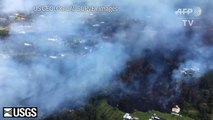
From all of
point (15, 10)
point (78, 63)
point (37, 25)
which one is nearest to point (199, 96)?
point (78, 63)

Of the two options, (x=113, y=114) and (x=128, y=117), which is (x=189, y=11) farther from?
(x=113, y=114)

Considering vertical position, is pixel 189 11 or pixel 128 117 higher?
pixel 189 11

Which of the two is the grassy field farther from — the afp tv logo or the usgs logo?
the usgs logo

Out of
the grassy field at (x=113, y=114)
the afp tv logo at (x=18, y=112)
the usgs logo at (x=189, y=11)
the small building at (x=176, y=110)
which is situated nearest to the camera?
the afp tv logo at (x=18, y=112)

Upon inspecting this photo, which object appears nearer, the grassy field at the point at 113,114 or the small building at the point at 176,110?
the grassy field at the point at 113,114

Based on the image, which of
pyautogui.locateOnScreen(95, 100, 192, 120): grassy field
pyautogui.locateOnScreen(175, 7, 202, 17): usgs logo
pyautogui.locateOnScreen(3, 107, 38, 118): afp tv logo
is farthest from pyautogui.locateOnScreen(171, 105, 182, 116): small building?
pyautogui.locateOnScreen(3, 107, 38, 118): afp tv logo

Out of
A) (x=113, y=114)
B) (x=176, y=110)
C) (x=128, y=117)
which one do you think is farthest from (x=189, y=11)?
(x=113, y=114)

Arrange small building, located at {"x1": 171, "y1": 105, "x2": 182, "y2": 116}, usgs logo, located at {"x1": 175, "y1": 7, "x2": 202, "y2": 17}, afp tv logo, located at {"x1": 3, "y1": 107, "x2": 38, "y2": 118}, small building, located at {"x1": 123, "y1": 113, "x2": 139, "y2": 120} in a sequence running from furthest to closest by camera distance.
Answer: usgs logo, located at {"x1": 175, "y1": 7, "x2": 202, "y2": 17} < small building, located at {"x1": 171, "y1": 105, "x2": 182, "y2": 116} < small building, located at {"x1": 123, "y1": 113, "x2": 139, "y2": 120} < afp tv logo, located at {"x1": 3, "y1": 107, "x2": 38, "y2": 118}

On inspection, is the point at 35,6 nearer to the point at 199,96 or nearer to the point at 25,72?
the point at 25,72

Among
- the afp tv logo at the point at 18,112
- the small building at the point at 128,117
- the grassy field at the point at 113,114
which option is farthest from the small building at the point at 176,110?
the afp tv logo at the point at 18,112

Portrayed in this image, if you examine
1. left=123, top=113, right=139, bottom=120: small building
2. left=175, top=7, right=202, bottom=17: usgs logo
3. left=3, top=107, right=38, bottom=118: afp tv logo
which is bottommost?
left=123, top=113, right=139, bottom=120: small building

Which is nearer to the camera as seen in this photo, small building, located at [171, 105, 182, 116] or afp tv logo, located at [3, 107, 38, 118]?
afp tv logo, located at [3, 107, 38, 118]

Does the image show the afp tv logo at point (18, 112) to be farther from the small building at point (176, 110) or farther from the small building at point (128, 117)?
the small building at point (176, 110)
